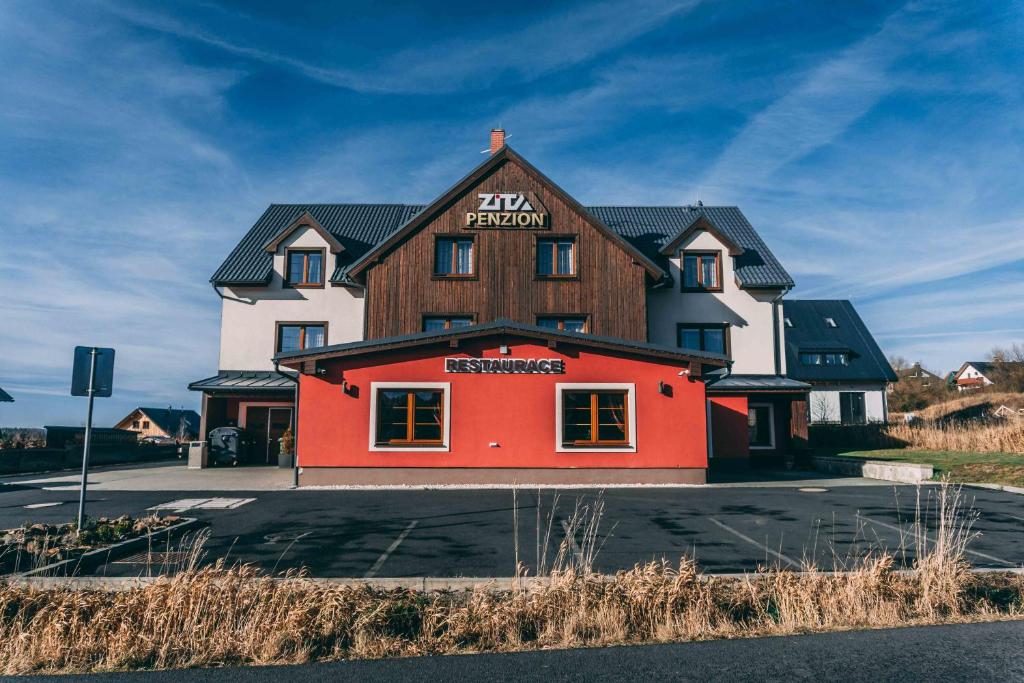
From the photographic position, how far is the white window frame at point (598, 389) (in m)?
17.8

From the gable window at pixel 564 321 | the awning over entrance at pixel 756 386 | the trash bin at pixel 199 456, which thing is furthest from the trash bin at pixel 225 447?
the awning over entrance at pixel 756 386

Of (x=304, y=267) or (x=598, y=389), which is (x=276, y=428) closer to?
(x=304, y=267)

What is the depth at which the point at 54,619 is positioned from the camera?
5605 millimetres

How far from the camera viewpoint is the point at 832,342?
4391cm

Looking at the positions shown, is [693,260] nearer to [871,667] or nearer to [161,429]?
[871,667]

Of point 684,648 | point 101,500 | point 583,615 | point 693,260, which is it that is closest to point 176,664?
point 583,615

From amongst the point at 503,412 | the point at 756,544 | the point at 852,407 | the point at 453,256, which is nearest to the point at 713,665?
the point at 756,544

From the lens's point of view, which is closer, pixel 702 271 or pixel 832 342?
pixel 702 271

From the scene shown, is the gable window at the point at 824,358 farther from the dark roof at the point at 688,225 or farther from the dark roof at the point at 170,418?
the dark roof at the point at 170,418

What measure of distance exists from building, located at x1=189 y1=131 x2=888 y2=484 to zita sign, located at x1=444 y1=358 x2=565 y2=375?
0.04 metres

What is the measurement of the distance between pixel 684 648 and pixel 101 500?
1352 cm

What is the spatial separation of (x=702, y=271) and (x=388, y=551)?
21.3 m

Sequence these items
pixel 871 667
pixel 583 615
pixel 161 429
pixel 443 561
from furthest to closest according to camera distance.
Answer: pixel 161 429
pixel 443 561
pixel 583 615
pixel 871 667

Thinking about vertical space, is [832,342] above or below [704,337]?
above
